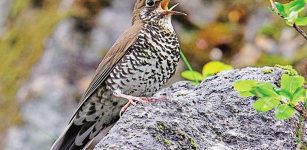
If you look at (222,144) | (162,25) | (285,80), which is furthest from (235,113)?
(162,25)

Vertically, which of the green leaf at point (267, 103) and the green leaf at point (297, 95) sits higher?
the green leaf at point (297, 95)

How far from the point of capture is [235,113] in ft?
11.3

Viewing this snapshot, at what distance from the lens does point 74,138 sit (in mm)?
4531

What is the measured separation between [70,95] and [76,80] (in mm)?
199

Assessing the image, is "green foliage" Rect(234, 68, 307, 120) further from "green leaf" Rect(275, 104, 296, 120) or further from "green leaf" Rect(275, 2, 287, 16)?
"green leaf" Rect(275, 2, 287, 16)

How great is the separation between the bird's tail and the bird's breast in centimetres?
29

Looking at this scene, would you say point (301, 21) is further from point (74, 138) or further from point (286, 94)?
point (74, 138)

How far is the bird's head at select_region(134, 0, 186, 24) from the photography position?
478 cm

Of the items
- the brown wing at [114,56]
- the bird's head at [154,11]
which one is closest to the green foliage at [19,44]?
the brown wing at [114,56]

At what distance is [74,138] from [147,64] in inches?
23.8

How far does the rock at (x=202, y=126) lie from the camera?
10.0 feet

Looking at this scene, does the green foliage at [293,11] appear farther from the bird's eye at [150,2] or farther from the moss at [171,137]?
the bird's eye at [150,2]

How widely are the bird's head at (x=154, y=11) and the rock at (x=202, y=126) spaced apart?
117 cm

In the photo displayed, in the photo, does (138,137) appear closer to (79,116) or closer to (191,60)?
(79,116)
